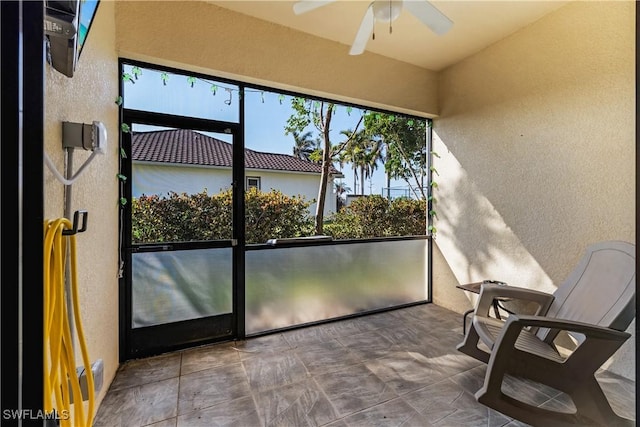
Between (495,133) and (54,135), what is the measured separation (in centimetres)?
340

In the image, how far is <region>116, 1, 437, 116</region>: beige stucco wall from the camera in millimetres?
2199

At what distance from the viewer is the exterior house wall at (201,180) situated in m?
2.31

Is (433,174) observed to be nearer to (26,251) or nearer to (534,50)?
(534,50)

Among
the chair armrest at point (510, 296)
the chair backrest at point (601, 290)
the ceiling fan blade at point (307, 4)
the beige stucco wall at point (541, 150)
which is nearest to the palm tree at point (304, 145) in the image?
the ceiling fan blade at point (307, 4)

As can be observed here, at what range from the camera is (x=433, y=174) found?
144 inches

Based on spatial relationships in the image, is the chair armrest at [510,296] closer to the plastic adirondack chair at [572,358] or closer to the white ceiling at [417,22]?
the plastic adirondack chair at [572,358]

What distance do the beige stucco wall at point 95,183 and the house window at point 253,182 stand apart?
1.03 meters

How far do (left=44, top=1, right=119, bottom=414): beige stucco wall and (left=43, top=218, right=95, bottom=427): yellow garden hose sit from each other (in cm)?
45

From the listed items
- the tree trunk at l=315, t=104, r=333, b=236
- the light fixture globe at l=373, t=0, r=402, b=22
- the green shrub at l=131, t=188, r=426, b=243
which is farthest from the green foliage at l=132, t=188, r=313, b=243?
the light fixture globe at l=373, t=0, r=402, b=22

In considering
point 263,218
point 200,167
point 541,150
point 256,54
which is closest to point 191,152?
point 200,167

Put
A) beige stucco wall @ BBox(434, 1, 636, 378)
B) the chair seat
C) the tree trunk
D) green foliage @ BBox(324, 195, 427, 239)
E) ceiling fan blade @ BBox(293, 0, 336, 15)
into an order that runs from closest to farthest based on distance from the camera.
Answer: the chair seat < ceiling fan blade @ BBox(293, 0, 336, 15) < beige stucco wall @ BBox(434, 1, 636, 378) < the tree trunk < green foliage @ BBox(324, 195, 427, 239)

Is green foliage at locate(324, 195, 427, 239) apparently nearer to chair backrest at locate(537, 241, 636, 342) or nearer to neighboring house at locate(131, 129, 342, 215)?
neighboring house at locate(131, 129, 342, 215)

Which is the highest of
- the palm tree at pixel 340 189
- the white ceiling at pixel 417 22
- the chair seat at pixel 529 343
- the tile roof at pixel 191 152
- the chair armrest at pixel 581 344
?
the white ceiling at pixel 417 22

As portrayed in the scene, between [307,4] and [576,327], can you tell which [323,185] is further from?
[576,327]
